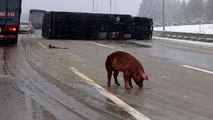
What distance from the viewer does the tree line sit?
466 feet

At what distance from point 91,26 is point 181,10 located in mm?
140655

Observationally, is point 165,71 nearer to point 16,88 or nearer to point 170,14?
point 16,88

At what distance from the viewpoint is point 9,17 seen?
70.8 feet

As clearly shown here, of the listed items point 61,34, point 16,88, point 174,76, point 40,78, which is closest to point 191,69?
point 174,76

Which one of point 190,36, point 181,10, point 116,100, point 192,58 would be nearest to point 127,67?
point 116,100

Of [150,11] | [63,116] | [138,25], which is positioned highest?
[150,11]

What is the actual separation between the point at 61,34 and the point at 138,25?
19.6 feet

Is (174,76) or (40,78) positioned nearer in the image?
(40,78)

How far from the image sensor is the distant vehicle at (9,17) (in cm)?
2130

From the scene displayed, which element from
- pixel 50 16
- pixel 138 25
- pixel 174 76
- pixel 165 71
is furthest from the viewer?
pixel 138 25

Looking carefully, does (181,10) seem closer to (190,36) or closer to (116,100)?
(190,36)

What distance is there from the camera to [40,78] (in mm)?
10789

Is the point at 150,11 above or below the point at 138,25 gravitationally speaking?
above

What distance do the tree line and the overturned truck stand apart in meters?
95.8
